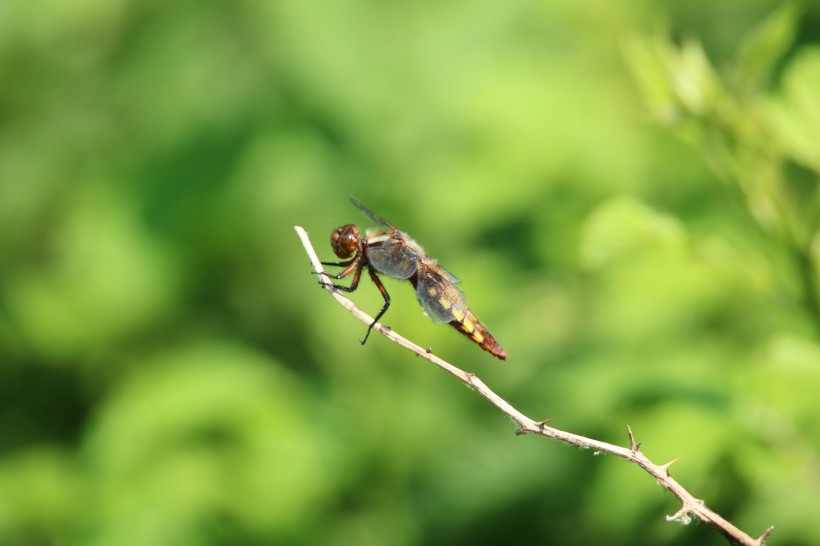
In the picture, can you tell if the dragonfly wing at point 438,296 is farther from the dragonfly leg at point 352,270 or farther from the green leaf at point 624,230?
the green leaf at point 624,230

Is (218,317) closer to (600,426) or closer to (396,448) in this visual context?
(396,448)

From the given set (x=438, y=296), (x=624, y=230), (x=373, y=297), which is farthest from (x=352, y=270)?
(x=624, y=230)

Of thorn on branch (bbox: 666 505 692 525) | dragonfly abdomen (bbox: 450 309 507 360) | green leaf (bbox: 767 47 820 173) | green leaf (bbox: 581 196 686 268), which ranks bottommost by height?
thorn on branch (bbox: 666 505 692 525)

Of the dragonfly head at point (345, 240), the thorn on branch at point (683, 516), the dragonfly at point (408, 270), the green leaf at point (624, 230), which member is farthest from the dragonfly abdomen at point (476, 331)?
the thorn on branch at point (683, 516)

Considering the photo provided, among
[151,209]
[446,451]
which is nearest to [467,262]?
[446,451]

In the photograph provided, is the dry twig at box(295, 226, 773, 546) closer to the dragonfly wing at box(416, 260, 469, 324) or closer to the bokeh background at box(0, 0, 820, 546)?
the bokeh background at box(0, 0, 820, 546)

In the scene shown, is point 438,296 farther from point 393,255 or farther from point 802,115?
point 802,115

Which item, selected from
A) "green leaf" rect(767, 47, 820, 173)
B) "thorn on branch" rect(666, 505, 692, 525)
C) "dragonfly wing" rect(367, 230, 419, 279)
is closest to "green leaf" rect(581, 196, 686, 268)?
"green leaf" rect(767, 47, 820, 173)
